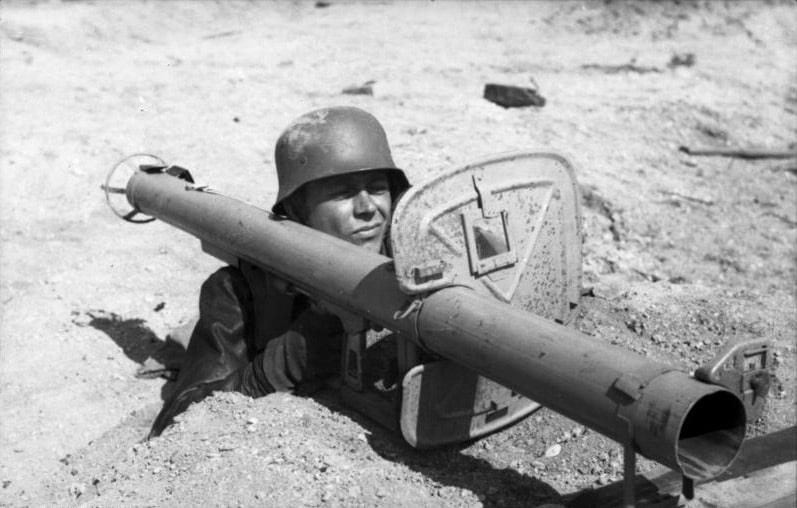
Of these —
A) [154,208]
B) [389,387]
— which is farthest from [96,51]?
[389,387]

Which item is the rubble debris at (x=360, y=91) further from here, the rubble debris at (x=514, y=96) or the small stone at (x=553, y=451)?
the small stone at (x=553, y=451)

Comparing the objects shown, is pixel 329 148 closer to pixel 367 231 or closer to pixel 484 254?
pixel 367 231

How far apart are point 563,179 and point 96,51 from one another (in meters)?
7.86

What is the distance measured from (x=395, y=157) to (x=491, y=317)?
416cm

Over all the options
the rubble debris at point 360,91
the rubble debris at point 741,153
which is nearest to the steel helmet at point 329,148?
the rubble debris at point 360,91

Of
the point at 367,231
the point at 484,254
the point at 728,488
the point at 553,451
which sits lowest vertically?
the point at 553,451

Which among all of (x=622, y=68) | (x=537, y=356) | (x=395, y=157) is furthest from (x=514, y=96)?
(x=537, y=356)

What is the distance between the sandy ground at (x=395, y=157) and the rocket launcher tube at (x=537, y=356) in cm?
53

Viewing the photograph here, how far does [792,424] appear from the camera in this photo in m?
4.34

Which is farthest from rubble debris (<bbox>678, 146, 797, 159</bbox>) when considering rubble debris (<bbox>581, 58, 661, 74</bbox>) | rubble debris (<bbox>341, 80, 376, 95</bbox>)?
rubble debris (<bbox>341, 80, 376, 95</bbox>)

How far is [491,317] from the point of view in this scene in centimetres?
331

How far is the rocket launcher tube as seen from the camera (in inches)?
112

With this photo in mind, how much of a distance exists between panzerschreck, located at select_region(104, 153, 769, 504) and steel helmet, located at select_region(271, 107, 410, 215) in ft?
0.73

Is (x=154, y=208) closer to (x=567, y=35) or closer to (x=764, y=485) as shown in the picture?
(x=764, y=485)
